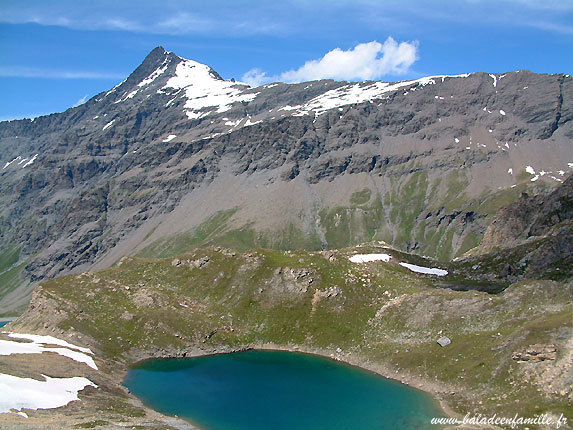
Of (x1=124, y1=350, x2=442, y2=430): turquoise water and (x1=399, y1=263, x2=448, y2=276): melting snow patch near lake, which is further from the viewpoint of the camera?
(x1=399, y1=263, x2=448, y2=276): melting snow patch near lake

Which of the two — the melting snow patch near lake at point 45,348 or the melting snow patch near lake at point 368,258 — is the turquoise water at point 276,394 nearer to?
→ the melting snow patch near lake at point 45,348

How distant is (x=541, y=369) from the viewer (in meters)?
66.9

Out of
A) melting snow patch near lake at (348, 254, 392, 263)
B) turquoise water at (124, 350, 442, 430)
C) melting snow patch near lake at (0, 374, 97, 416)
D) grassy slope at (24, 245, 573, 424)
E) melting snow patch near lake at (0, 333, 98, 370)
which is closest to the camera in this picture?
melting snow patch near lake at (0, 374, 97, 416)

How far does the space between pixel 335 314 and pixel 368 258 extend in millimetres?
26873

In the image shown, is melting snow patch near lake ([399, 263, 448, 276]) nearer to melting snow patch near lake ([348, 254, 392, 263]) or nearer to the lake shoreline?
melting snow patch near lake ([348, 254, 392, 263])

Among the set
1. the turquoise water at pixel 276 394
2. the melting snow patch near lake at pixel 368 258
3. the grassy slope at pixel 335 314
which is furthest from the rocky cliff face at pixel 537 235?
the turquoise water at pixel 276 394

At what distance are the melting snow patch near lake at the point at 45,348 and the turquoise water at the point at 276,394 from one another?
943 cm

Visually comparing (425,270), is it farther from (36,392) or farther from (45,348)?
(36,392)

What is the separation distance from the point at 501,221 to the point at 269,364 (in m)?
120

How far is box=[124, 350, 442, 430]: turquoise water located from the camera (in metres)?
69.6

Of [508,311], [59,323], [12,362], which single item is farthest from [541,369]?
[59,323]

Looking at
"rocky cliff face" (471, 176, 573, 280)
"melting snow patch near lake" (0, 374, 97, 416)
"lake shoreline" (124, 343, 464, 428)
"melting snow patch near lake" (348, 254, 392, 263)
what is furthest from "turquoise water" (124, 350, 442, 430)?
"rocky cliff face" (471, 176, 573, 280)

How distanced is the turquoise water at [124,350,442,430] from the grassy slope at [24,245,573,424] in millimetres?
5909

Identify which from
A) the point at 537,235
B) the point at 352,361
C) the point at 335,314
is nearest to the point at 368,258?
the point at 335,314
